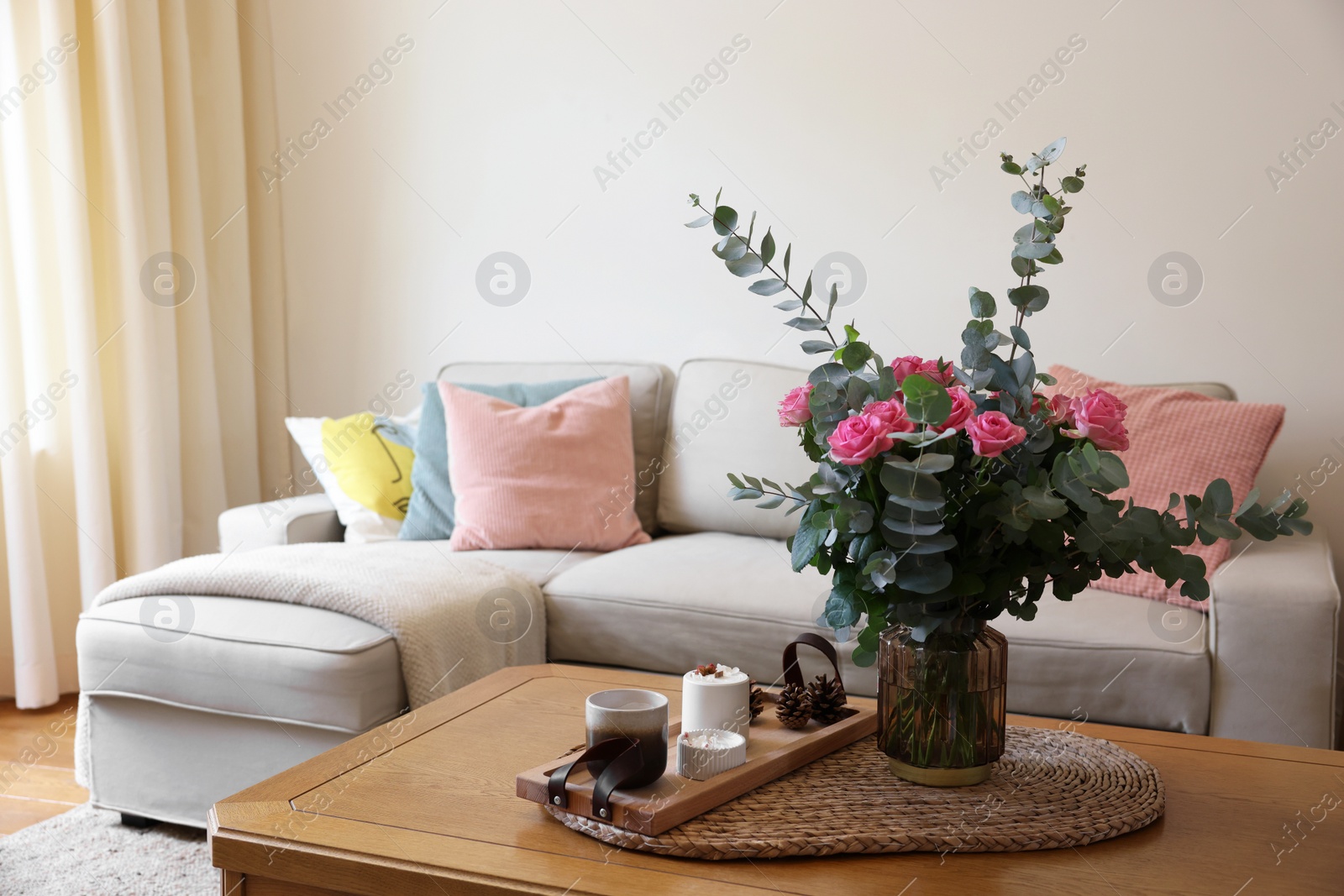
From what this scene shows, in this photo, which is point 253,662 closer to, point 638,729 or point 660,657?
point 660,657

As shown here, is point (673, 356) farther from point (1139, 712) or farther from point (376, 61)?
point (1139, 712)

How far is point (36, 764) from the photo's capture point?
8.06ft

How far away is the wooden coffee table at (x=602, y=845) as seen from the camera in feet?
3.18

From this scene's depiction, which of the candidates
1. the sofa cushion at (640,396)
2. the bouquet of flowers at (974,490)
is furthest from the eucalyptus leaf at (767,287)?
the sofa cushion at (640,396)

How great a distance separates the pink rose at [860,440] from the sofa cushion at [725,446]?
1.52 m

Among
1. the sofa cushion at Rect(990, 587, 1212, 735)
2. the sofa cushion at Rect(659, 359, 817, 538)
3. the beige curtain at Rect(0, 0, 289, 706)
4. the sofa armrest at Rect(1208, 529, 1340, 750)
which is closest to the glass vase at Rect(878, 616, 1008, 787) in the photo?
the sofa cushion at Rect(990, 587, 1212, 735)

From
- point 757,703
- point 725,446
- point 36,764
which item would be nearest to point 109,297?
point 36,764

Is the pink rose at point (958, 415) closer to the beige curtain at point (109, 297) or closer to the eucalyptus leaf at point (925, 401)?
the eucalyptus leaf at point (925, 401)

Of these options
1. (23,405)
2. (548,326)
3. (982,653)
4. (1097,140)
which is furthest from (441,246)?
(982,653)

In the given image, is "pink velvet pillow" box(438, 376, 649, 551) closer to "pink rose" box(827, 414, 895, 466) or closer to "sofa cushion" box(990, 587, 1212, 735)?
"sofa cushion" box(990, 587, 1212, 735)

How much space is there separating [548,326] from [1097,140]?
1599 mm

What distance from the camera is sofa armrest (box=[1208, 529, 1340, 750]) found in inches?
68.4

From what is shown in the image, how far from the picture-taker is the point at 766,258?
1113mm

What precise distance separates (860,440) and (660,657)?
1.22 m
